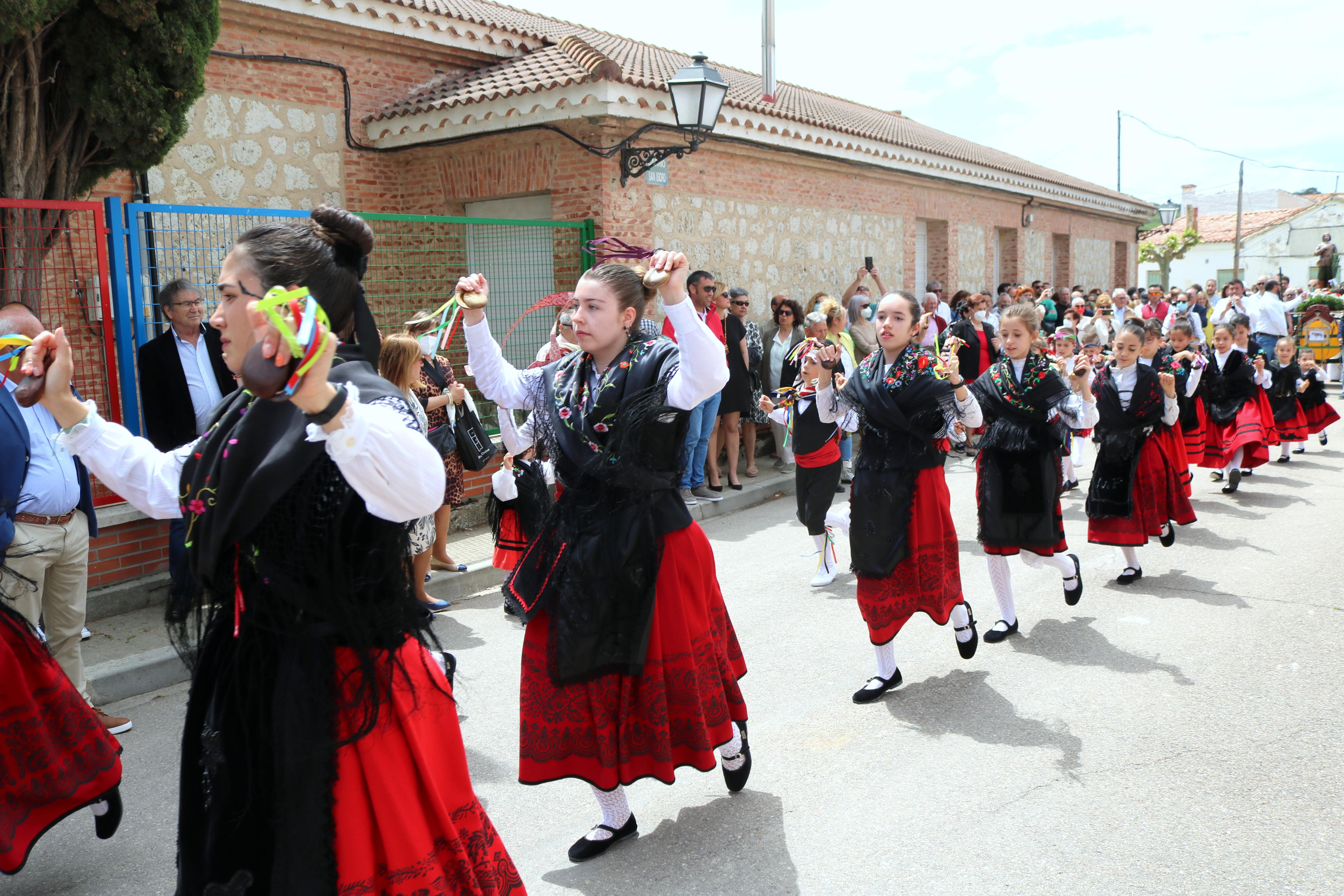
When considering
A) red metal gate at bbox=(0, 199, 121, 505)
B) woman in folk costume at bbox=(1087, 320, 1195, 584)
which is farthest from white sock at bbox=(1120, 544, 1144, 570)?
red metal gate at bbox=(0, 199, 121, 505)

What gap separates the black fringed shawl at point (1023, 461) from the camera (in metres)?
5.33

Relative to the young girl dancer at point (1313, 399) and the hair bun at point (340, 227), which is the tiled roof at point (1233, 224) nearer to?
the young girl dancer at point (1313, 399)

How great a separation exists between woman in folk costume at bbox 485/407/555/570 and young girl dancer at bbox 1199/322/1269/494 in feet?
22.0

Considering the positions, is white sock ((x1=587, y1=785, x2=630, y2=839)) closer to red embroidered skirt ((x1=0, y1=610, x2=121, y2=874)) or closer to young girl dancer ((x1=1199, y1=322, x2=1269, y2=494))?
red embroidered skirt ((x1=0, y1=610, x2=121, y2=874))

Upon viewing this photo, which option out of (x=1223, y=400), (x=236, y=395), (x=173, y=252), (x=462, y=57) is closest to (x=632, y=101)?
(x=462, y=57)

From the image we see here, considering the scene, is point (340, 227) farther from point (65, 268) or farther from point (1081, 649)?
point (65, 268)

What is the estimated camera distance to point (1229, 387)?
9.36 m

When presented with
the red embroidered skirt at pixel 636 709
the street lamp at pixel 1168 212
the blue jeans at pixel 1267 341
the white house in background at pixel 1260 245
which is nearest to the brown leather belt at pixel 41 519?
the red embroidered skirt at pixel 636 709

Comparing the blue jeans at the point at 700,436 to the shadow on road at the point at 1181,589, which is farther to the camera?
the blue jeans at the point at 700,436

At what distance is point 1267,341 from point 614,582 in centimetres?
1651

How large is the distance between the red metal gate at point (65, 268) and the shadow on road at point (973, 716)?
4.81 m

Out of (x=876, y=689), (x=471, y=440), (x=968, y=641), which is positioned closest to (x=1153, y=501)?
(x=968, y=641)

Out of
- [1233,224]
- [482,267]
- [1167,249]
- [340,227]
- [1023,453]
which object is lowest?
[1023,453]

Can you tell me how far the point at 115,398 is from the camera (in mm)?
6180
